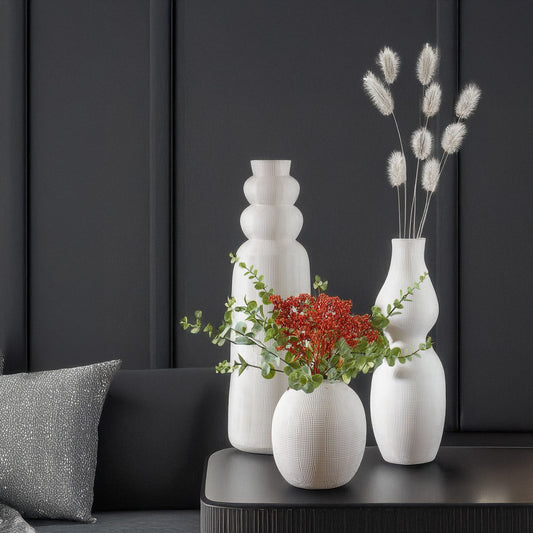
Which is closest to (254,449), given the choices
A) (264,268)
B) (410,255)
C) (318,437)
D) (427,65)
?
(318,437)

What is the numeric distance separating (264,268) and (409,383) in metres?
0.41

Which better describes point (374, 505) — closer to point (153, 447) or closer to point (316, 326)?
point (316, 326)

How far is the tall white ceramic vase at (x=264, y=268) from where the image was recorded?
1.69 m

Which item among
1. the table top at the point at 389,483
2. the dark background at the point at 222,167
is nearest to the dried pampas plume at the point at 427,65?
the dark background at the point at 222,167

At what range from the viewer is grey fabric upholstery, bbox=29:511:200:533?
167 cm

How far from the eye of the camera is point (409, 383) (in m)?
1.60

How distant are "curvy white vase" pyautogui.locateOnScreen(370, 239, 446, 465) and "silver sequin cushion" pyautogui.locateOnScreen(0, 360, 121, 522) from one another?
2.23 ft

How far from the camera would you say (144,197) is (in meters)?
2.08

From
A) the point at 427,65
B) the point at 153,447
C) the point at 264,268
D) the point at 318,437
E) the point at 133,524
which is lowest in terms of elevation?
the point at 133,524

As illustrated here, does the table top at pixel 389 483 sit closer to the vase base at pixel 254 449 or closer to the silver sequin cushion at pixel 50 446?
the vase base at pixel 254 449

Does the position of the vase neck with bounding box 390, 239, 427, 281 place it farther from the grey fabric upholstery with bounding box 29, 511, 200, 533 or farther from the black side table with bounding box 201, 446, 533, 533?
the grey fabric upholstery with bounding box 29, 511, 200, 533

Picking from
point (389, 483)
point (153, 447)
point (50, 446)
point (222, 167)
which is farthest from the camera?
point (222, 167)

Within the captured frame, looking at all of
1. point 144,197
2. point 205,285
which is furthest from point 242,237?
point 144,197

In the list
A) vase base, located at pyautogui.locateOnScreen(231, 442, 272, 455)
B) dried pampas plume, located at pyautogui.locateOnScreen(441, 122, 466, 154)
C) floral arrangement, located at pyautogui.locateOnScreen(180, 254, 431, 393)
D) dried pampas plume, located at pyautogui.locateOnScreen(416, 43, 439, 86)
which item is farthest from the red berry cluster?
dried pampas plume, located at pyautogui.locateOnScreen(416, 43, 439, 86)
